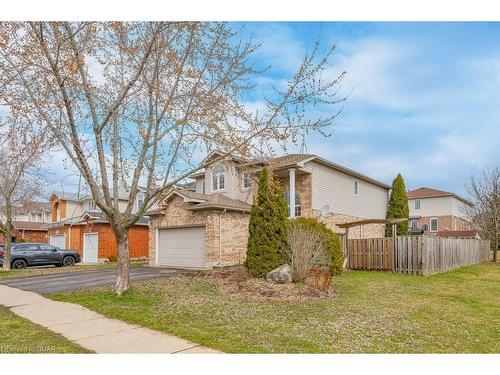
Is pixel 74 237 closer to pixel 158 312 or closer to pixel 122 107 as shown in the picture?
pixel 122 107

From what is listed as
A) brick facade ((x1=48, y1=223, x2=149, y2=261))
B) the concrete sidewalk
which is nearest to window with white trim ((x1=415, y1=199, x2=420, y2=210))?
brick facade ((x1=48, y1=223, x2=149, y2=261))

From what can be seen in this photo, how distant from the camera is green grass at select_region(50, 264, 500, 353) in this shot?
219 inches

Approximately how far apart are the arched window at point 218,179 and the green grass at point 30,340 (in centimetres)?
1264

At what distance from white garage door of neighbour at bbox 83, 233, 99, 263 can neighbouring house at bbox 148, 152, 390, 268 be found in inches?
323

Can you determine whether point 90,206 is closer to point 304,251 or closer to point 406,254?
point 406,254

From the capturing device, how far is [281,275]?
10.7m

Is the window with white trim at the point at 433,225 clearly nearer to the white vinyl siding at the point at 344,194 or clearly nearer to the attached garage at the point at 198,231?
the white vinyl siding at the point at 344,194

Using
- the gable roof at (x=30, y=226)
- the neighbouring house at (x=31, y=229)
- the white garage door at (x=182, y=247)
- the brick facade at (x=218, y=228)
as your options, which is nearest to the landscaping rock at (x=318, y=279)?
the brick facade at (x=218, y=228)

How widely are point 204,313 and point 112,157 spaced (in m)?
4.60

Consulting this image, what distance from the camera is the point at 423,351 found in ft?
17.4

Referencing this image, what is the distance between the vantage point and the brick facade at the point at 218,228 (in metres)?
15.9

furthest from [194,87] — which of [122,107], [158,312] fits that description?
[158,312]

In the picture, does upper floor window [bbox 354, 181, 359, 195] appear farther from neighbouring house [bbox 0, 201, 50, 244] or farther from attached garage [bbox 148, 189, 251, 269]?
neighbouring house [bbox 0, 201, 50, 244]

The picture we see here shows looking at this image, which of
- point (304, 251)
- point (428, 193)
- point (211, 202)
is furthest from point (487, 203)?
point (304, 251)
